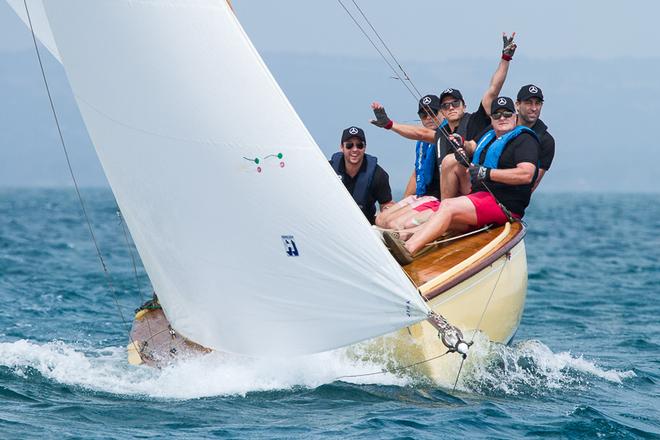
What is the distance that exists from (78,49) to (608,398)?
4989 millimetres

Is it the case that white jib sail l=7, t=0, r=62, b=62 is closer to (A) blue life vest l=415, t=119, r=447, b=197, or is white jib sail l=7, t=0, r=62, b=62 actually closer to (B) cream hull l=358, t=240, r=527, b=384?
(B) cream hull l=358, t=240, r=527, b=384

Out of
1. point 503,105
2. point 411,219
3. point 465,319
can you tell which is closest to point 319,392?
point 465,319

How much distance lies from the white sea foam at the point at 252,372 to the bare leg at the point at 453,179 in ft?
5.05

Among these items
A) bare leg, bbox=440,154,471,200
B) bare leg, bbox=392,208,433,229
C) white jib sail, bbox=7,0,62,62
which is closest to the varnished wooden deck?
bare leg, bbox=392,208,433,229

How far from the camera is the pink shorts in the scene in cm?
1041

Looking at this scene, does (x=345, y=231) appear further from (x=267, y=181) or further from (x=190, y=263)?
(x=190, y=263)

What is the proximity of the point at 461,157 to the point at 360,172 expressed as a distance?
107cm

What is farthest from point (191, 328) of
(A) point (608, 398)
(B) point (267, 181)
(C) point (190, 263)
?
(A) point (608, 398)

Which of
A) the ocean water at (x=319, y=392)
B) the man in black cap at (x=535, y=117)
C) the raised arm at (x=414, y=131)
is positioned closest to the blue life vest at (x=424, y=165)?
the raised arm at (x=414, y=131)

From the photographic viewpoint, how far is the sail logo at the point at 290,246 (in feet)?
26.1

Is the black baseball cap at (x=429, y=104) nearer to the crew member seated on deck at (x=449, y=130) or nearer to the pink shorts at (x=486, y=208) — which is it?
the crew member seated on deck at (x=449, y=130)

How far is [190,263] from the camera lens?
8.55 meters

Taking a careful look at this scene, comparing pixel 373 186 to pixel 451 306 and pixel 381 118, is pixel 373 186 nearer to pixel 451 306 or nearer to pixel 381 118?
pixel 381 118

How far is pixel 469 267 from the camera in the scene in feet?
30.5
